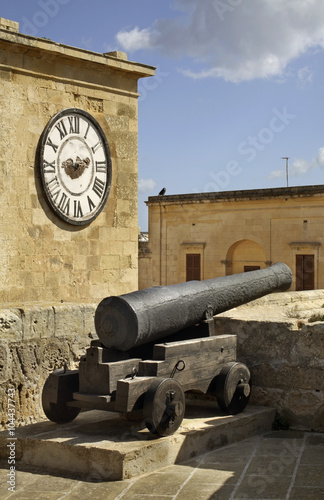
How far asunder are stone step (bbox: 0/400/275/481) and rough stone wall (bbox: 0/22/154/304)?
8.29 ft

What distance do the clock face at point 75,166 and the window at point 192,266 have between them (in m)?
14.8

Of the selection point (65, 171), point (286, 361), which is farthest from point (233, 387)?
point (65, 171)

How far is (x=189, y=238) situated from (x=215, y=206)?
1546 mm

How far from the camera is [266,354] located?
6117 millimetres

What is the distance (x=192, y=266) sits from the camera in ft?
76.7

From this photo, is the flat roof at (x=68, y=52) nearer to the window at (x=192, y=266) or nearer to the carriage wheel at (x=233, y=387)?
the carriage wheel at (x=233, y=387)

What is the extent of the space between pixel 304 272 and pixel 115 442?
16.5m

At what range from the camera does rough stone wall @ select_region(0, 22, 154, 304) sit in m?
7.46

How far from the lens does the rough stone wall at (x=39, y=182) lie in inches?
294

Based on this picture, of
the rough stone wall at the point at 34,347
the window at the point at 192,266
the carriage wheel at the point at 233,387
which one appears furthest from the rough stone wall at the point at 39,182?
the window at the point at 192,266

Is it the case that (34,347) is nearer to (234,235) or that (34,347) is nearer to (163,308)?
(163,308)

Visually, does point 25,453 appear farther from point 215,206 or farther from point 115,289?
point 215,206

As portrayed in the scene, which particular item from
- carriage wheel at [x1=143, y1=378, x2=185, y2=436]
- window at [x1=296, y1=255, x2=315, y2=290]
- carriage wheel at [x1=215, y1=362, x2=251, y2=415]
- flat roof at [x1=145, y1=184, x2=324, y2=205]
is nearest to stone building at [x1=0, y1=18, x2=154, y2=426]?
carriage wheel at [x1=215, y1=362, x2=251, y2=415]

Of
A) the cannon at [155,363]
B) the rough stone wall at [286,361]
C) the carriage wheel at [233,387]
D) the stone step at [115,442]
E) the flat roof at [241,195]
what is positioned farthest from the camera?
the flat roof at [241,195]
